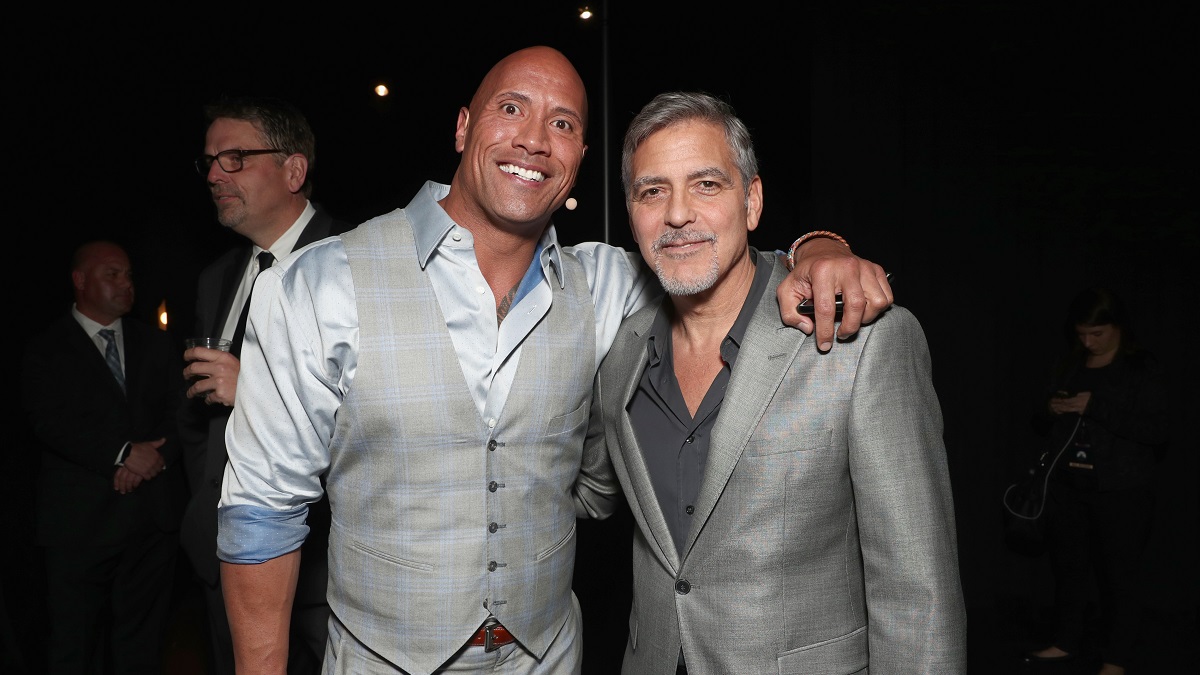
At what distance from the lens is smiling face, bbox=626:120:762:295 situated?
1.74 meters

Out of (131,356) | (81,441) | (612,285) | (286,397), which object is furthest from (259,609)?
(131,356)

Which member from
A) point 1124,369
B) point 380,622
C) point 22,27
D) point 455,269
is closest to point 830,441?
point 455,269

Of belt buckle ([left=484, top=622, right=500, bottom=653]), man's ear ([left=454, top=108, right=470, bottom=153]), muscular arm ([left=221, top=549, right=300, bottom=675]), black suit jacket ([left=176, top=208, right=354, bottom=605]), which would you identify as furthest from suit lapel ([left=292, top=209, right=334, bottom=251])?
belt buckle ([left=484, top=622, right=500, bottom=653])

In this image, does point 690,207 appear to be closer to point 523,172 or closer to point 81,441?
point 523,172

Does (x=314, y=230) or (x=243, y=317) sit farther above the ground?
(x=314, y=230)

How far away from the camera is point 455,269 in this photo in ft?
5.66

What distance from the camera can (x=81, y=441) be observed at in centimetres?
375

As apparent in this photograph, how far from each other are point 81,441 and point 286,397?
273 cm

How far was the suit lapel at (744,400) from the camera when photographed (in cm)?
156

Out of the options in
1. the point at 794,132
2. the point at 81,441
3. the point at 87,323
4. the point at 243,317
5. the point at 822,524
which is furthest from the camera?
the point at 794,132

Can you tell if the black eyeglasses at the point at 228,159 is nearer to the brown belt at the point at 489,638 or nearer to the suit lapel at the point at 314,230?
the suit lapel at the point at 314,230

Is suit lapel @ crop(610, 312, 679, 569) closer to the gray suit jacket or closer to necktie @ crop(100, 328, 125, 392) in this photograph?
the gray suit jacket

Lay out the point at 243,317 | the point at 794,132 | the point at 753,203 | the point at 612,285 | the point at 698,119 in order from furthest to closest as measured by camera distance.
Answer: the point at 794,132
the point at 243,317
the point at 612,285
the point at 753,203
the point at 698,119

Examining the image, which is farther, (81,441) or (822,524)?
(81,441)
